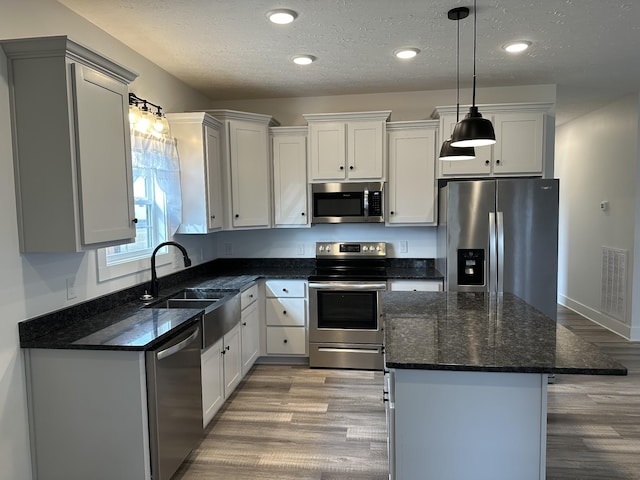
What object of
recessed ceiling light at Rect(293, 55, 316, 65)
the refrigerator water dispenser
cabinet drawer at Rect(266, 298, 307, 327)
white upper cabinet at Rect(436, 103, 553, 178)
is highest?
recessed ceiling light at Rect(293, 55, 316, 65)

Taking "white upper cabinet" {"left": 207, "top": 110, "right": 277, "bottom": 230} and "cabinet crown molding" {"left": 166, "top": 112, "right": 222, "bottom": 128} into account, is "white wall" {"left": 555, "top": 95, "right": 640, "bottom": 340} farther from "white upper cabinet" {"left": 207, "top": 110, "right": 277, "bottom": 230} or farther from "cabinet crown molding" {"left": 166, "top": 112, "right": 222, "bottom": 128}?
"cabinet crown molding" {"left": 166, "top": 112, "right": 222, "bottom": 128}

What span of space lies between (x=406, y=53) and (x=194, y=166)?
189 centimetres

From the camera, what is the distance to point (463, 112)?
12.5 ft

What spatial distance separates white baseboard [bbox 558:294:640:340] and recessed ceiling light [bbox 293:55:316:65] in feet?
14.3

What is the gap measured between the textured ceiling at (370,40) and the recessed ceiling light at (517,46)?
6 centimetres

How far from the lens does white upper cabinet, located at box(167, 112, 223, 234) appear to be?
3434 mm

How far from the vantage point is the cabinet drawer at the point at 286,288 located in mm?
3955

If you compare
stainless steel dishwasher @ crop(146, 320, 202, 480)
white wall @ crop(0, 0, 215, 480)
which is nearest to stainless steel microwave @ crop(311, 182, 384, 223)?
stainless steel dishwasher @ crop(146, 320, 202, 480)

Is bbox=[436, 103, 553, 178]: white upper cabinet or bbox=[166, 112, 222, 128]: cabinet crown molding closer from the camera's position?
bbox=[166, 112, 222, 128]: cabinet crown molding

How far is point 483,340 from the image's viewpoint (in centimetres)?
186

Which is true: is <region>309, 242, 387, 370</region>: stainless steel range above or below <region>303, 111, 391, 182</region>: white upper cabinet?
below

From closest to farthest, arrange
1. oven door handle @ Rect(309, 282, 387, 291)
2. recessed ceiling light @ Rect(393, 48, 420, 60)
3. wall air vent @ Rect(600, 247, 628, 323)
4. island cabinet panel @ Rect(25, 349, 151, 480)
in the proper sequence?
island cabinet panel @ Rect(25, 349, 151, 480) < recessed ceiling light @ Rect(393, 48, 420, 60) < oven door handle @ Rect(309, 282, 387, 291) < wall air vent @ Rect(600, 247, 628, 323)

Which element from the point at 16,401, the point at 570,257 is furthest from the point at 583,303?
the point at 16,401

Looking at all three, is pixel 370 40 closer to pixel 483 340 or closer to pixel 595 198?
pixel 483 340
